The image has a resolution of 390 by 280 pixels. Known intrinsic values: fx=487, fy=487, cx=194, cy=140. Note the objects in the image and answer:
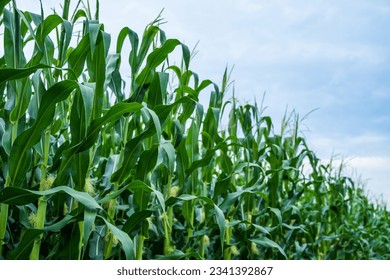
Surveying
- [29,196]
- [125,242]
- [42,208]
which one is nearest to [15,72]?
[29,196]

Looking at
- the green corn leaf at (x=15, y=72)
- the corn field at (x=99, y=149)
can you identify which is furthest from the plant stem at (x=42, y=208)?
the green corn leaf at (x=15, y=72)

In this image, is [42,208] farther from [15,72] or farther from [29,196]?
[15,72]

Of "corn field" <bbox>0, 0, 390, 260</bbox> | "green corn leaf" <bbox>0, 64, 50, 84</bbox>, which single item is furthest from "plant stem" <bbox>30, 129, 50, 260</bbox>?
"green corn leaf" <bbox>0, 64, 50, 84</bbox>

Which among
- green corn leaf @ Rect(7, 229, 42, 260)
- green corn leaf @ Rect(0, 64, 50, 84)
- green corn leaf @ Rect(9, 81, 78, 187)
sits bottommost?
green corn leaf @ Rect(7, 229, 42, 260)

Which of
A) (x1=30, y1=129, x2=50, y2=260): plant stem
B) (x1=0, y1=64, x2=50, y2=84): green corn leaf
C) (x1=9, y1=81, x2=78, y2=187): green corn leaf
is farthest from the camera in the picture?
(x1=30, y1=129, x2=50, y2=260): plant stem

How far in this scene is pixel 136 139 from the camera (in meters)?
1.65

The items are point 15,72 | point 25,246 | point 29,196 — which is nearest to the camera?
point 15,72

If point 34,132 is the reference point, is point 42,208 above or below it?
below

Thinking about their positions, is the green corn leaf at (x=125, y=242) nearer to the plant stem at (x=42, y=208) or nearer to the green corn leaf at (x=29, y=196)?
the green corn leaf at (x=29, y=196)

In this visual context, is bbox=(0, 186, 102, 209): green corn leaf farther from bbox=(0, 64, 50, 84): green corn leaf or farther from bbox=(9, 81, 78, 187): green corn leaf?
bbox=(0, 64, 50, 84): green corn leaf

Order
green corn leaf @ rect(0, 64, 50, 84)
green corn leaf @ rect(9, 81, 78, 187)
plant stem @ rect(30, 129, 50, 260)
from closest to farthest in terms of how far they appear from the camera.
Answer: green corn leaf @ rect(0, 64, 50, 84) → green corn leaf @ rect(9, 81, 78, 187) → plant stem @ rect(30, 129, 50, 260)

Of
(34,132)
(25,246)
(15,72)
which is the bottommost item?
(25,246)
